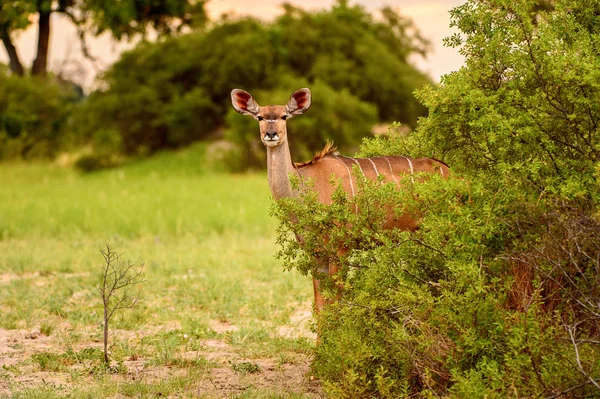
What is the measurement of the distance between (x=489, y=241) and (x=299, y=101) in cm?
259

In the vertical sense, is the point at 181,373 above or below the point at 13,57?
below

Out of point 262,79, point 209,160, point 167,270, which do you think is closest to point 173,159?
point 209,160

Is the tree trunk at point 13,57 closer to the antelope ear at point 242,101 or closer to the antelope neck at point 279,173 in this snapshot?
the antelope ear at point 242,101

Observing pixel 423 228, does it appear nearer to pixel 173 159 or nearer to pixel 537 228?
pixel 537 228

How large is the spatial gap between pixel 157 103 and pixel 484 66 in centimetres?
1886

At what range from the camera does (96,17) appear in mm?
24469

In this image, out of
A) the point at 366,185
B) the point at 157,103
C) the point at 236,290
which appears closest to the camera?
the point at 366,185

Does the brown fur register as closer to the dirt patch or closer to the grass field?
the grass field

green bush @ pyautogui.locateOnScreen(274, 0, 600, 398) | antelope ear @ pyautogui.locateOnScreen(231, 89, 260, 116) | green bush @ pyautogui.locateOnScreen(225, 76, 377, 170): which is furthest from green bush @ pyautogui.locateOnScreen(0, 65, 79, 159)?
green bush @ pyautogui.locateOnScreen(274, 0, 600, 398)

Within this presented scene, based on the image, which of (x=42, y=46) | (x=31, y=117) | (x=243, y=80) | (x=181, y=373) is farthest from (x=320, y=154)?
(x=42, y=46)

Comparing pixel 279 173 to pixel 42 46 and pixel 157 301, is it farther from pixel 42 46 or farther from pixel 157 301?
pixel 42 46

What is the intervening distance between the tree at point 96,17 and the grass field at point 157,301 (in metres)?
6.85

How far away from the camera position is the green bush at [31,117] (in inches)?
956

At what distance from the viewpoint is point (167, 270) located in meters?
10.1
